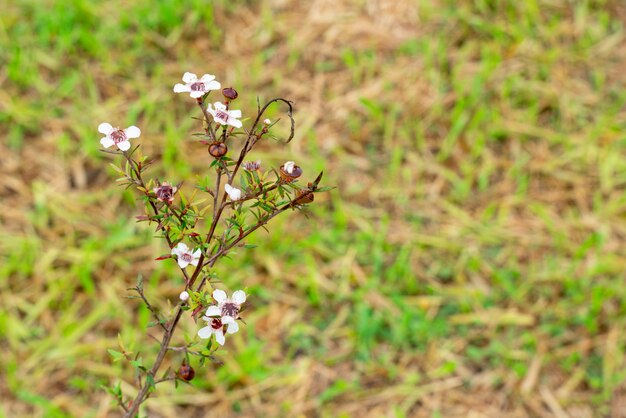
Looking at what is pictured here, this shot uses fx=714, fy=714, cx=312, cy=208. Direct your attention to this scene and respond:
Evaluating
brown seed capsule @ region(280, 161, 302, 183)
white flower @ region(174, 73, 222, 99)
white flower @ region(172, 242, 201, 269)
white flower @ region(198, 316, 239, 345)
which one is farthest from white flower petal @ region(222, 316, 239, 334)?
white flower @ region(174, 73, 222, 99)

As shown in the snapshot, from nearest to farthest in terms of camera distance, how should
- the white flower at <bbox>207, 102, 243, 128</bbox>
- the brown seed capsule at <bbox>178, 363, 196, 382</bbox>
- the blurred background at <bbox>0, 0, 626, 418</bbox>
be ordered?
the white flower at <bbox>207, 102, 243, 128</bbox> < the brown seed capsule at <bbox>178, 363, 196, 382</bbox> < the blurred background at <bbox>0, 0, 626, 418</bbox>

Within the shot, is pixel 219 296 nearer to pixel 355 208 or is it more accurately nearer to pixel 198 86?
pixel 198 86

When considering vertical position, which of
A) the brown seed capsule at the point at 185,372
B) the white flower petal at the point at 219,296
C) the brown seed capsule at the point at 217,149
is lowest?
the brown seed capsule at the point at 185,372

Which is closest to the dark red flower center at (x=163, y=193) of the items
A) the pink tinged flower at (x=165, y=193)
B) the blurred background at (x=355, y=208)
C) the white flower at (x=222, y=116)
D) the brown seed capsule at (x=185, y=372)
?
the pink tinged flower at (x=165, y=193)

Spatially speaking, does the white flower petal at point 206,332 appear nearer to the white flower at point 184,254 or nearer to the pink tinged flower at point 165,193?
the white flower at point 184,254

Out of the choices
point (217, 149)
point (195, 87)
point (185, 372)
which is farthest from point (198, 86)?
point (185, 372)

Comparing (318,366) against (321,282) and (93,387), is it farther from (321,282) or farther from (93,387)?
(93,387)

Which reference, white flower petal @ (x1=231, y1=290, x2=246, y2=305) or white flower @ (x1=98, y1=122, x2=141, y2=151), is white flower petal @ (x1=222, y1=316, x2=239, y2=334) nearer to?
white flower petal @ (x1=231, y1=290, x2=246, y2=305)
